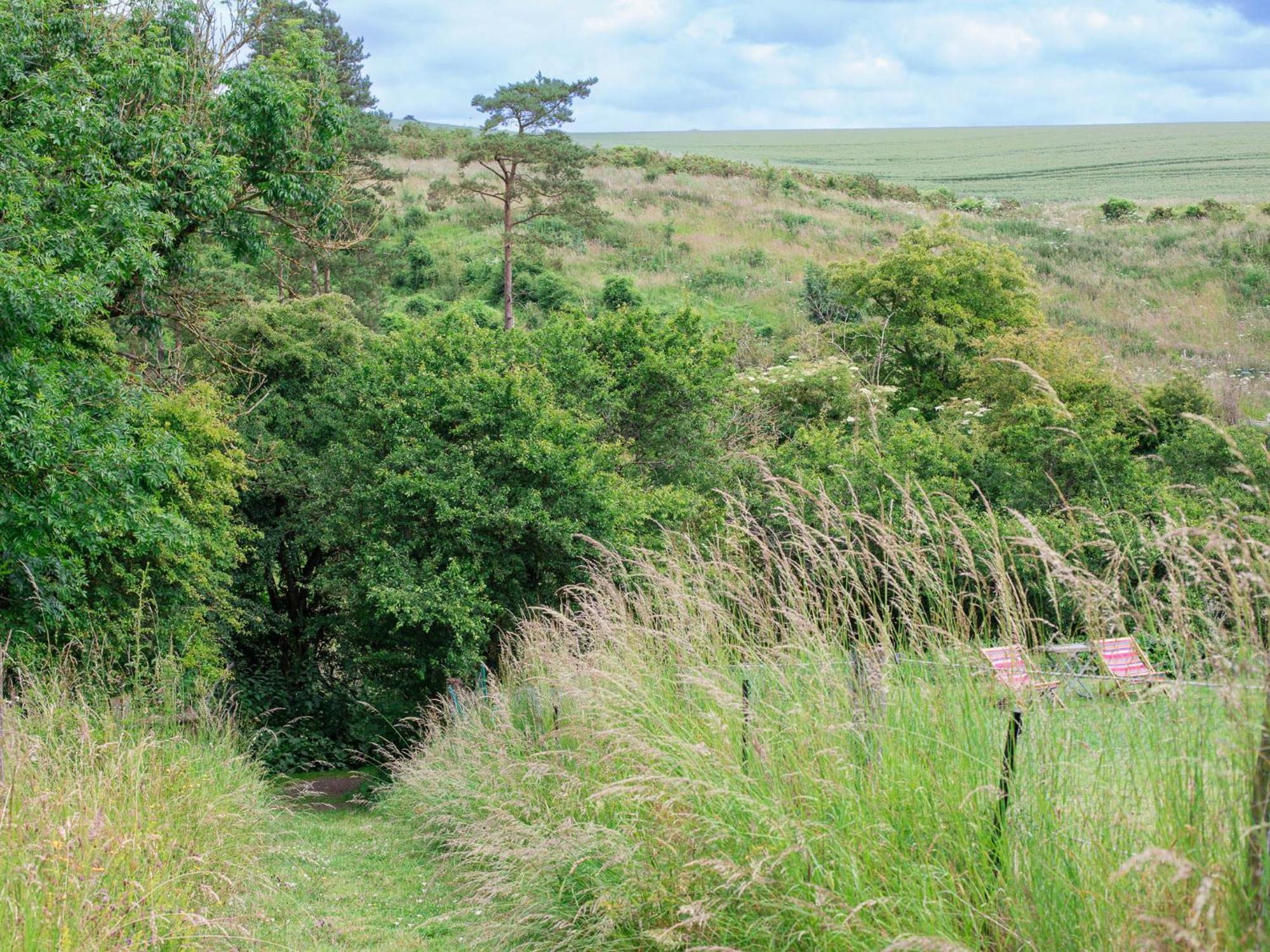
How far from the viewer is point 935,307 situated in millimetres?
27469

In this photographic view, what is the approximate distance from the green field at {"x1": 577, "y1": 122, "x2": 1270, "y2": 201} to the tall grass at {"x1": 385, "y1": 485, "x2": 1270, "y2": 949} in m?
60.4

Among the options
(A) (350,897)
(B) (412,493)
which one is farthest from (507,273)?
(A) (350,897)

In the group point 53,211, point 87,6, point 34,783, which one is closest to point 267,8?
point 87,6

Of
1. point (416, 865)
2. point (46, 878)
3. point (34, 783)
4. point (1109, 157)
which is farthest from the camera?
point (1109, 157)

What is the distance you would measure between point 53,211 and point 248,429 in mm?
6881

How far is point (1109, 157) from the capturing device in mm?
81812

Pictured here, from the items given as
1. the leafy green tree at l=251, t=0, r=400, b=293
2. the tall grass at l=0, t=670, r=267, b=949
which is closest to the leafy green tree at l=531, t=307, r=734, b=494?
the leafy green tree at l=251, t=0, r=400, b=293

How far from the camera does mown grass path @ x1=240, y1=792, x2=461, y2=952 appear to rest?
19.5ft

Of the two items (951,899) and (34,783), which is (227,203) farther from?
(951,899)

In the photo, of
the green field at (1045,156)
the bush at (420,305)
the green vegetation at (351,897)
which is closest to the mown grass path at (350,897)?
the green vegetation at (351,897)

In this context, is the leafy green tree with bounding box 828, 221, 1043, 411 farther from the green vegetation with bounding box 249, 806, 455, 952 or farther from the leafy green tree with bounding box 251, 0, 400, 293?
the green vegetation with bounding box 249, 806, 455, 952

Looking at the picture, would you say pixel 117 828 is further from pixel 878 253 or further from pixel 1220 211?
pixel 1220 211

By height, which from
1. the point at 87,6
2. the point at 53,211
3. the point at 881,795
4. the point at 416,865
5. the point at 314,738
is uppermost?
the point at 87,6

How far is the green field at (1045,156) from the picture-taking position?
2547 inches
